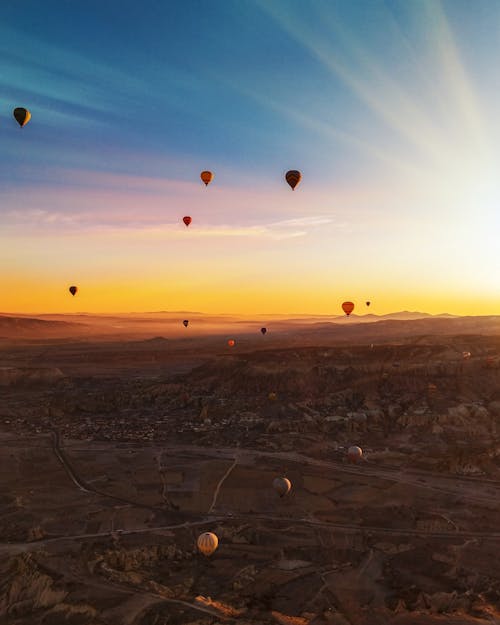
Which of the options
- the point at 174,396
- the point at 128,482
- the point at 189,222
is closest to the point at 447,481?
the point at 128,482

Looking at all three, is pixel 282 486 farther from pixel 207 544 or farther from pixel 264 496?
pixel 207 544

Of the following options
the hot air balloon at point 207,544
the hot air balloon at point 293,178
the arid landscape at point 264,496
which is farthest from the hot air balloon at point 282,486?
the hot air balloon at point 293,178

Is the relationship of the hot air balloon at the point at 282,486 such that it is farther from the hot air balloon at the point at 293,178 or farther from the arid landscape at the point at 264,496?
the hot air balloon at the point at 293,178

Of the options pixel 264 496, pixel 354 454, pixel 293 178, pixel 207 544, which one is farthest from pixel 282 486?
pixel 293 178

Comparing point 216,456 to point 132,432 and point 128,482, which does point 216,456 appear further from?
point 132,432

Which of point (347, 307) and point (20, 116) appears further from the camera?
point (347, 307)

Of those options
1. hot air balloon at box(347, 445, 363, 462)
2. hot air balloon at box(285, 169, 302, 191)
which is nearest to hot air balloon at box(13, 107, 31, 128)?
hot air balloon at box(285, 169, 302, 191)
